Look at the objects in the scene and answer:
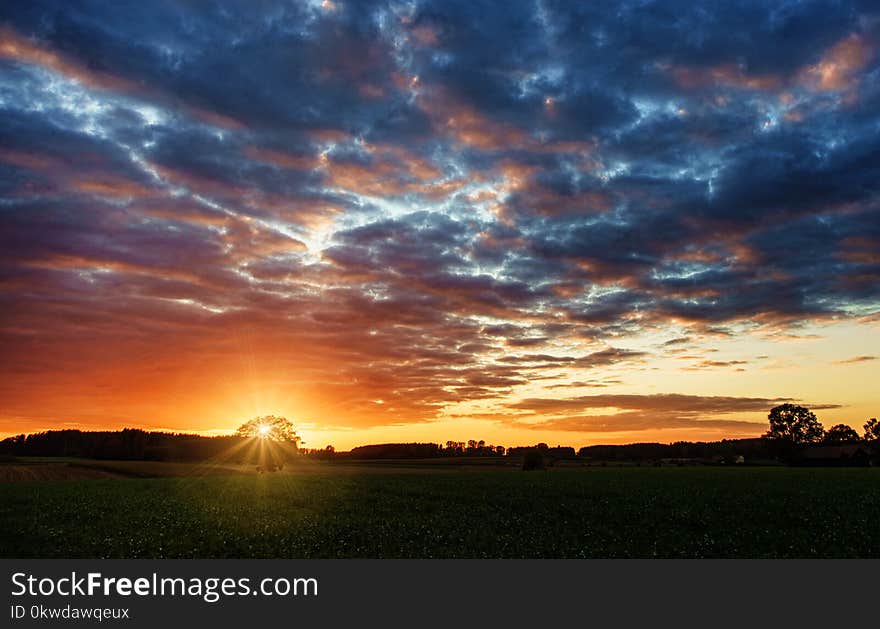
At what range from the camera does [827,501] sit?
1357 inches

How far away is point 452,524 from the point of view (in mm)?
26672

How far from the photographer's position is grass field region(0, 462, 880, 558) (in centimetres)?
2123

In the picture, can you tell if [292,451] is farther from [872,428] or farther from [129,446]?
[872,428]

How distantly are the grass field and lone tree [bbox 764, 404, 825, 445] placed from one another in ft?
419

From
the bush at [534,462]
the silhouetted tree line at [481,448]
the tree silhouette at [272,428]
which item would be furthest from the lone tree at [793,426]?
the tree silhouette at [272,428]

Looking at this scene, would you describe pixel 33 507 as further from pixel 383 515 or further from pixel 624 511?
pixel 624 511

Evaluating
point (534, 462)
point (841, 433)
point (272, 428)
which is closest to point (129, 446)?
point (272, 428)

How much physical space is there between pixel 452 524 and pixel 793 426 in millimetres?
154935

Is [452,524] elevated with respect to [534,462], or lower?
elevated

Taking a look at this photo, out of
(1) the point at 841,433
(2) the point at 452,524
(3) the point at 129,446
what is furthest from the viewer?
(1) the point at 841,433

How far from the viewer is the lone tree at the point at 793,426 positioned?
153 meters

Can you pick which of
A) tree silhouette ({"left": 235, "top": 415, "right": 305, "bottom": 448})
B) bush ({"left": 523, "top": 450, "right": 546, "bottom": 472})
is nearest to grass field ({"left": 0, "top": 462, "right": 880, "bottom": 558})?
bush ({"left": 523, "top": 450, "right": 546, "bottom": 472})

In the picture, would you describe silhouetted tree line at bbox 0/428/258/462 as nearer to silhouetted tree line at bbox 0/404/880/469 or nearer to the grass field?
silhouetted tree line at bbox 0/404/880/469
